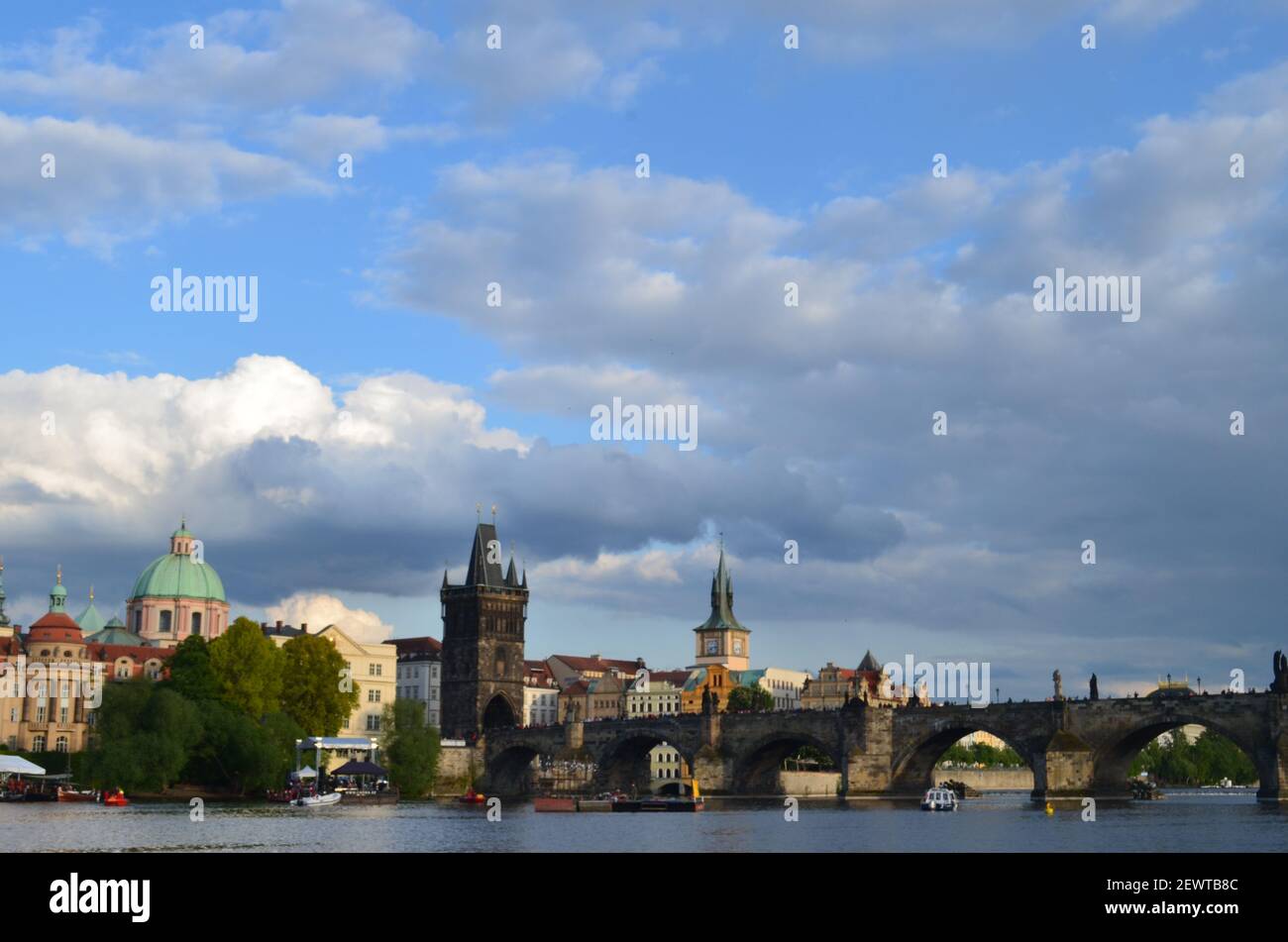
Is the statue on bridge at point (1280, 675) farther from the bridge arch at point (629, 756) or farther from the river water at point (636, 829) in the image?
the bridge arch at point (629, 756)

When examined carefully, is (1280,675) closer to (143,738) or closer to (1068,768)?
(1068,768)

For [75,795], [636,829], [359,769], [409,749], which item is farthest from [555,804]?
[636,829]

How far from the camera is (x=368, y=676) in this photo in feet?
595

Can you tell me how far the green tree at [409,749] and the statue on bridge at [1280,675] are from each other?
75899 millimetres

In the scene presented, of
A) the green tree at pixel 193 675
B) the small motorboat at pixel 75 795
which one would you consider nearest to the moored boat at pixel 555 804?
the green tree at pixel 193 675

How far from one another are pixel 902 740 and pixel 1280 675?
35.3 meters

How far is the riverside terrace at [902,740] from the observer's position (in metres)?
110

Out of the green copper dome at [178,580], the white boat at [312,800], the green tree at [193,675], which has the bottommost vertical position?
the white boat at [312,800]

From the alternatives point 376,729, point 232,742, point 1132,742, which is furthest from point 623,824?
point 376,729
